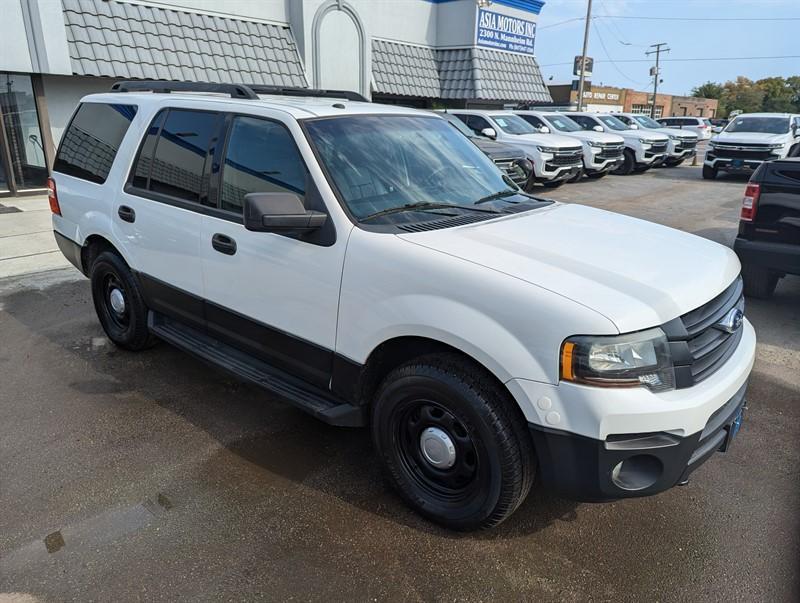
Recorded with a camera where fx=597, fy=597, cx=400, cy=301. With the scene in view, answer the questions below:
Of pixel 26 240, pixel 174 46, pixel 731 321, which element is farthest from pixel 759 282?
pixel 174 46

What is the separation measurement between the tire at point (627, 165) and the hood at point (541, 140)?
178 inches

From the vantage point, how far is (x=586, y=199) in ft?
44.4

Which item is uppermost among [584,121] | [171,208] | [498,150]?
[584,121]

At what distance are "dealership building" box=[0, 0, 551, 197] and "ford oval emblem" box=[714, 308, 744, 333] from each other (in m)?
12.1

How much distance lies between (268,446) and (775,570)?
2.61 m

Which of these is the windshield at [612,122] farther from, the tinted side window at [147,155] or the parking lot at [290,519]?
the tinted side window at [147,155]

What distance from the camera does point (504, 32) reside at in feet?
65.9

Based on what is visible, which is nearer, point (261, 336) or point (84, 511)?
point (84, 511)

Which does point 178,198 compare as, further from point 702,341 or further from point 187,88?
point 702,341

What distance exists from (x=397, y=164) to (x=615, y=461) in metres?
1.92

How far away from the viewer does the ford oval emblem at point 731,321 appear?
2.69m

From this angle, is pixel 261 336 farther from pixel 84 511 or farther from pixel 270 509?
pixel 84 511

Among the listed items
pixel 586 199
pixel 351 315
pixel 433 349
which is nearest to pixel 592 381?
pixel 433 349

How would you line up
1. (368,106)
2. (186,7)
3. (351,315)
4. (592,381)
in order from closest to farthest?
1. (592,381)
2. (351,315)
3. (368,106)
4. (186,7)
